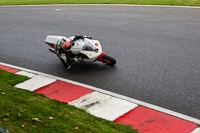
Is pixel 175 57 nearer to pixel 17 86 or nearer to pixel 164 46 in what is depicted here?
pixel 164 46

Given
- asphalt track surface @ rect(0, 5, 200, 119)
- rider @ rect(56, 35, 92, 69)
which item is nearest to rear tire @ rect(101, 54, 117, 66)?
asphalt track surface @ rect(0, 5, 200, 119)

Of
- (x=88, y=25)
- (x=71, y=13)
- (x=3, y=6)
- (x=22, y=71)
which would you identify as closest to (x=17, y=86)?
(x=22, y=71)

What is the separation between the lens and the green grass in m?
5.57

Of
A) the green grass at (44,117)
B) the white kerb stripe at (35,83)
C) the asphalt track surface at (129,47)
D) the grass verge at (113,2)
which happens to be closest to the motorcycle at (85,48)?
the asphalt track surface at (129,47)

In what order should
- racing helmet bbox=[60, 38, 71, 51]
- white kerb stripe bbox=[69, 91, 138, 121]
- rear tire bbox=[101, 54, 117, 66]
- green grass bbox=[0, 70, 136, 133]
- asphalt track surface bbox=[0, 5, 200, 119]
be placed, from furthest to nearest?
1. rear tire bbox=[101, 54, 117, 66]
2. racing helmet bbox=[60, 38, 71, 51]
3. asphalt track surface bbox=[0, 5, 200, 119]
4. white kerb stripe bbox=[69, 91, 138, 121]
5. green grass bbox=[0, 70, 136, 133]

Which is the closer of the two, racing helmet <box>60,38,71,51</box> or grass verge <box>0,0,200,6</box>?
racing helmet <box>60,38,71,51</box>

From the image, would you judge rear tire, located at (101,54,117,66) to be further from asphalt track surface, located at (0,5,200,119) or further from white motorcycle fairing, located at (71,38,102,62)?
white motorcycle fairing, located at (71,38,102,62)

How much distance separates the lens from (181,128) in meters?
5.81

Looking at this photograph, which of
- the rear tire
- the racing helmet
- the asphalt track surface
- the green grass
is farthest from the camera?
the rear tire

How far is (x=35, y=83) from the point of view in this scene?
8109mm

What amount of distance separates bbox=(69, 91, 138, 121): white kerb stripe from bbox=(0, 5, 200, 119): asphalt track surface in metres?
0.51

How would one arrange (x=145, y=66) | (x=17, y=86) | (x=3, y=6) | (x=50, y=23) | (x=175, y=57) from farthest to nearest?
(x=3, y=6) → (x=50, y=23) → (x=175, y=57) → (x=145, y=66) → (x=17, y=86)

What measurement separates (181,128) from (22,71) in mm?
5220

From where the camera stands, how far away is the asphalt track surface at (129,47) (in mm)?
7668
